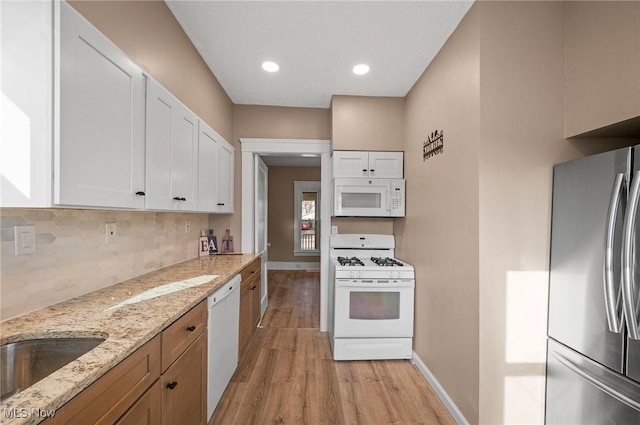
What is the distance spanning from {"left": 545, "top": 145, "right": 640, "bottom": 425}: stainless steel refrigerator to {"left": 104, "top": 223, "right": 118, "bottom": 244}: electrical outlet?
8.53ft

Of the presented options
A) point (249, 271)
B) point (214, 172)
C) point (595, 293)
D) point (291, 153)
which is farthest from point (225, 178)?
point (595, 293)

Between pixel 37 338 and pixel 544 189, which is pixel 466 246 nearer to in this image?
pixel 544 189

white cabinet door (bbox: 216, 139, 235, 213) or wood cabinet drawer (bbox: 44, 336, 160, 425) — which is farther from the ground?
white cabinet door (bbox: 216, 139, 235, 213)

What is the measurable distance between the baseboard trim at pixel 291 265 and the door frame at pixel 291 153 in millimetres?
3550

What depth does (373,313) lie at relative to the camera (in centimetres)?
271

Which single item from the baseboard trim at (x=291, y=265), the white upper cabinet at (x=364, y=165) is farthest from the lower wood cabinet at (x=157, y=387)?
the baseboard trim at (x=291, y=265)

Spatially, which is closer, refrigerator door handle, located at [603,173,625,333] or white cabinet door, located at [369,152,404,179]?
refrigerator door handle, located at [603,173,625,333]

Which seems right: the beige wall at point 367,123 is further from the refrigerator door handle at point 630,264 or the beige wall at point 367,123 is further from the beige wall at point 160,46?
the refrigerator door handle at point 630,264

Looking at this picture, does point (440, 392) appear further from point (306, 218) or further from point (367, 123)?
point (306, 218)

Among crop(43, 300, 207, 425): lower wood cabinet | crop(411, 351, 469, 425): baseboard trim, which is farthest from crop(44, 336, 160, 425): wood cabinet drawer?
crop(411, 351, 469, 425): baseboard trim

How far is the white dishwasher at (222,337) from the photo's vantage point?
5.81ft

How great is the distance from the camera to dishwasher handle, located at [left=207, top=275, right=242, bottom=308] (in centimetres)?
175

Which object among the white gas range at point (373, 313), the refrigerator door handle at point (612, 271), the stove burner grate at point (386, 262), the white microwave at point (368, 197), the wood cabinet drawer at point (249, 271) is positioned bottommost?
the white gas range at point (373, 313)

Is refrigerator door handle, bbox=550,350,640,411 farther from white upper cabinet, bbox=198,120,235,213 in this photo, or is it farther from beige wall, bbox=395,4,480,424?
white upper cabinet, bbox=198,120,235,213
